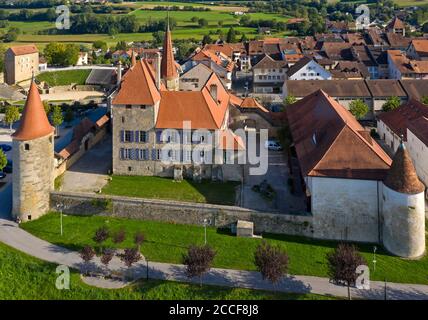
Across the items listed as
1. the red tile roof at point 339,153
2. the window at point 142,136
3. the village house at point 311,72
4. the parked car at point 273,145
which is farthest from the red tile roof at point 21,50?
the red tile roof at point 339,153

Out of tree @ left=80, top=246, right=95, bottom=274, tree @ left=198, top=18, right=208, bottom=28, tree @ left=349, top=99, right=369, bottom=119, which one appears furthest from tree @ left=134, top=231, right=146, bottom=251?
tree @ left=198, top=18, right=208, bottom=28

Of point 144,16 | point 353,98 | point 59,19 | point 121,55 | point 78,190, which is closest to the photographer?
point 78,190

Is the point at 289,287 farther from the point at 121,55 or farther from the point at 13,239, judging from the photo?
the point at 121,55

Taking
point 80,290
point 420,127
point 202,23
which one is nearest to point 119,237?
point 80,290

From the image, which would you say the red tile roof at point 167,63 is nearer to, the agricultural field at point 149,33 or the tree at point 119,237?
the tree at point 119,237

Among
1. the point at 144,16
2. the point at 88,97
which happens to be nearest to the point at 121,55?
the point at 88,97

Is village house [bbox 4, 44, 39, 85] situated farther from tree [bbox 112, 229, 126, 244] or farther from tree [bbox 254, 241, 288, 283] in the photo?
tree [bbox 254, 241, 288, 283]

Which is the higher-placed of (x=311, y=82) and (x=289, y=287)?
(x=311, y=82)

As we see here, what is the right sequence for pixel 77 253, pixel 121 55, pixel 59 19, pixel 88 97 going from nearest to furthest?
pixel 77 253
pixel 88 97
pixel 121 55
pixel 59 19
